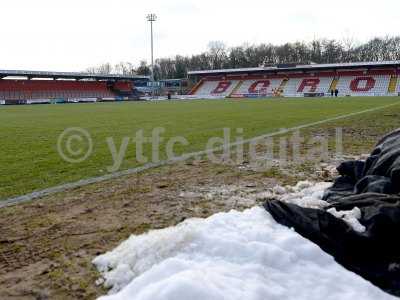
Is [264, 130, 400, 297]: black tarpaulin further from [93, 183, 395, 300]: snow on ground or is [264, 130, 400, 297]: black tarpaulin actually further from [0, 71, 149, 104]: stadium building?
[0, 71, 149, 104]: stadium building

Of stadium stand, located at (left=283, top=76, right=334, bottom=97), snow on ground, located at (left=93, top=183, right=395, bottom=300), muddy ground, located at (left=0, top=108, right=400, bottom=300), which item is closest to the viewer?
snow on ground, located at (left=93, top=183, right=395, bottom=300)

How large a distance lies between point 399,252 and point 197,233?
64.0 inches

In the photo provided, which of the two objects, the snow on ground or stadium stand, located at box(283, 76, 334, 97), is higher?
stadium stand, located at box(283, 76, 334, 97)

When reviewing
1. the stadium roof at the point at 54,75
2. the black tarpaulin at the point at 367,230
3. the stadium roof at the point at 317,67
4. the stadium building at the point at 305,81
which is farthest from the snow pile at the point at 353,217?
the stadium roof at the point at 54,75

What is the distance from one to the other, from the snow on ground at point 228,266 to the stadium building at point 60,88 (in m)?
58.4

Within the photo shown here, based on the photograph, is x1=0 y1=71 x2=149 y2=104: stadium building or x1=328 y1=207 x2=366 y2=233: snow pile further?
x1=0 y1=71 x2=149 y2=104: stadium building

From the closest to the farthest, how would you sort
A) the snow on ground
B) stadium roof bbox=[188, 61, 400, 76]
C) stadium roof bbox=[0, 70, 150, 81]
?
the snow on ground → stadium roof bbox=[188, 61, 400, 76] → stadium roof bbox=[0, 70, 150, 81]

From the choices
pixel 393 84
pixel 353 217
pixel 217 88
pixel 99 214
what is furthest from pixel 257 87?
pixel 353 217

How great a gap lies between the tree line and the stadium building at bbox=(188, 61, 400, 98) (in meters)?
19.6

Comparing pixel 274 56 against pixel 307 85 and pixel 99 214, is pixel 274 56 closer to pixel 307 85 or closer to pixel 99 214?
pixel 307 85

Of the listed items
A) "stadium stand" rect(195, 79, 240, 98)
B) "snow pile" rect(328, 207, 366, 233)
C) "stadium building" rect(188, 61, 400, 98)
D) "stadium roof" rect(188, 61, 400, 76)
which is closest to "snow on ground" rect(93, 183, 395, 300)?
"snow pile" rect(328, 207, 366, 233)

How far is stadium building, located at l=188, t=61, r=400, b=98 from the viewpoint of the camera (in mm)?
57781

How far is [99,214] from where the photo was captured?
4.97 metres

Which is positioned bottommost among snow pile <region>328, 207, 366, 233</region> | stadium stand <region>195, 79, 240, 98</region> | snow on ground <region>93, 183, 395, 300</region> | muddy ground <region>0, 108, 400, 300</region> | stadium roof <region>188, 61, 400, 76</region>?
muddy ground <region>0, 108, 400, 300</region>
